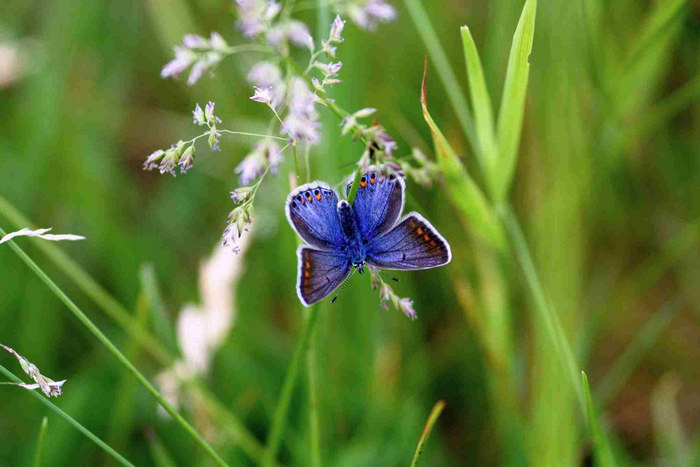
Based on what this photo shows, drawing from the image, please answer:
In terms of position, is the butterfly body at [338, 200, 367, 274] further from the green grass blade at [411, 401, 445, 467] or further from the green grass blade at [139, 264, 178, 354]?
the green grass blade at [139, 264, 178, 354]

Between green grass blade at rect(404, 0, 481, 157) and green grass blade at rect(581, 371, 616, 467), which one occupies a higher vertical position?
green grass blade at rect(404, 0, 481, 157)

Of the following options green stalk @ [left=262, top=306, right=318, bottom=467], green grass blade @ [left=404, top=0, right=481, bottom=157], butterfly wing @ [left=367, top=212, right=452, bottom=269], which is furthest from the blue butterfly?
green grass blade @ [left=404, top=0, right=481, bottom=157]

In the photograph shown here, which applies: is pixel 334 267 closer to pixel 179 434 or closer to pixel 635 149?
pixel 179 434

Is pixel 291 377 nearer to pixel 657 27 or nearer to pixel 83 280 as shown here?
pixel 83 280

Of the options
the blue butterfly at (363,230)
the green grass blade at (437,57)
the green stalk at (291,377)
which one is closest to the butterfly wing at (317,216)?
the blue butterfly at (363,230)

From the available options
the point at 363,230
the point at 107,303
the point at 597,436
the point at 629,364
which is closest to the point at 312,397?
the point at 363,230
